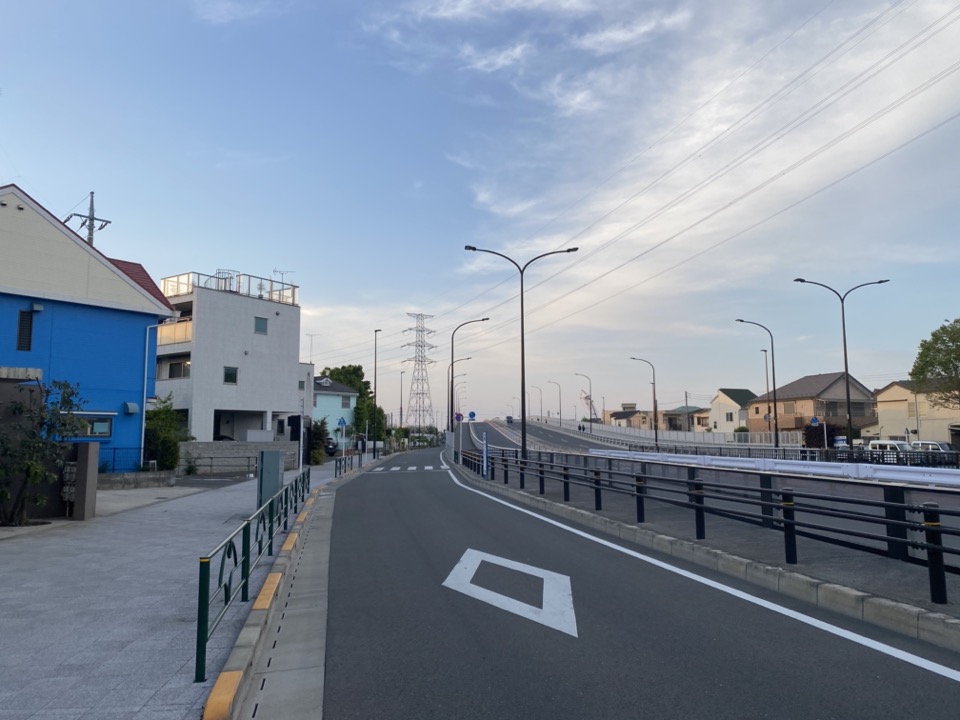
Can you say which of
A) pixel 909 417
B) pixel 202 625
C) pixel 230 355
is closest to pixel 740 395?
pixel 909 417

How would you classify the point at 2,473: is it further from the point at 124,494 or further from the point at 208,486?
the point at 208,486

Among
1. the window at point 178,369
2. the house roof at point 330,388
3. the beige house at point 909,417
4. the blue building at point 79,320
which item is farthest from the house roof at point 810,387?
the blue building at point 79,320

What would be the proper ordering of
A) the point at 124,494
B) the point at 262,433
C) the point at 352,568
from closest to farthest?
the point at 352,568
the point at 124,494
the point at 262,433

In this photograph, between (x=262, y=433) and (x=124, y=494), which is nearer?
(x=124, y=494)

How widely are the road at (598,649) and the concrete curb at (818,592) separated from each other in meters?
0.17

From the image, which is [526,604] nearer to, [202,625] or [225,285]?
[202,625]

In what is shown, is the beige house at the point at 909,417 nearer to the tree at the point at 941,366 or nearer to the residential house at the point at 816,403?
the residential house at the point at 816,403

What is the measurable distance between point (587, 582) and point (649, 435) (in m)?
78.4

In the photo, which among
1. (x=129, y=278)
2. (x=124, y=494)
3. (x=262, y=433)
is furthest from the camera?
(x=262, y=433)

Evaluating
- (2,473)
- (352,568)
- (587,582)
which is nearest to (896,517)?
(587,582)

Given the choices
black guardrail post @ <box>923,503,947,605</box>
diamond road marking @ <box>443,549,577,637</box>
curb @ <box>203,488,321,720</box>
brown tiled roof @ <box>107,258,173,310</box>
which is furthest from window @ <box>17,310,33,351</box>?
black guardrail post @ <box>923,503,947,605</box>

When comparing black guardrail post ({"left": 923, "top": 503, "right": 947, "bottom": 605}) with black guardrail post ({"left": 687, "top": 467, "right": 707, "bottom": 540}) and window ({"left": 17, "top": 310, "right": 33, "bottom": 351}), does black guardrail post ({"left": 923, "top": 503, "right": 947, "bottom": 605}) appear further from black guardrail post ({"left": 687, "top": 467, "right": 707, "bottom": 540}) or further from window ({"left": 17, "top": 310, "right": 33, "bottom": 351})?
window ({"left": 17, "top": 310, "right": 33, "bottom": 351})

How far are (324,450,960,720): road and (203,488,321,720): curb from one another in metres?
0.62

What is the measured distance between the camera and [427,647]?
6301 millimetres
